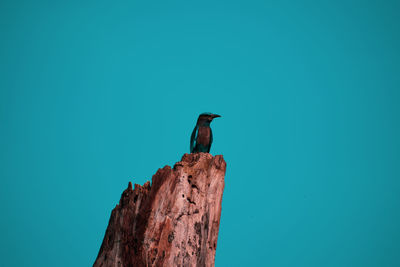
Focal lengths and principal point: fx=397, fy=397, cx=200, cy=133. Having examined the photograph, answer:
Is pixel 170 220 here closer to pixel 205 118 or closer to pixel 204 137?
pixel 204 137

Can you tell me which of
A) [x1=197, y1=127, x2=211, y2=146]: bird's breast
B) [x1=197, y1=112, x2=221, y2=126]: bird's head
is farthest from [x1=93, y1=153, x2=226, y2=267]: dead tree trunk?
[x1=197, y1=112, x2=221, y2=126]: bird's head

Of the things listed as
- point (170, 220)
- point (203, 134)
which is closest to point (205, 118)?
point (203, 134)

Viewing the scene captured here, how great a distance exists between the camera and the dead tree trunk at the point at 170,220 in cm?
548

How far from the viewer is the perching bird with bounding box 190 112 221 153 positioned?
7.43 metres

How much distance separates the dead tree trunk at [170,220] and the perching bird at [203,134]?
1202 millimetres

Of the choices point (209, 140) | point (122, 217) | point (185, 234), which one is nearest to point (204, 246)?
point (185, 234)

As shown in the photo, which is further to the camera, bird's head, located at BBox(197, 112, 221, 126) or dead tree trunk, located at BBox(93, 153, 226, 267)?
bird's head, located at BBox(197, 112, 221, 126)

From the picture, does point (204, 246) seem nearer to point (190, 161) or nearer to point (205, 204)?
point (205, 204)

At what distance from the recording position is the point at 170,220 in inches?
221

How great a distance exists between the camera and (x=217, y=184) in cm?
614

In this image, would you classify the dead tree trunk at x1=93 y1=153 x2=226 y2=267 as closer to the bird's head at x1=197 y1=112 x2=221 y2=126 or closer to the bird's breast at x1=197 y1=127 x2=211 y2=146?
the bird's breast at x1=197 y1=127 x2=211 y2=146

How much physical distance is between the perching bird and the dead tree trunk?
120 centimetres

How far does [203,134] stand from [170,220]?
7.33ft

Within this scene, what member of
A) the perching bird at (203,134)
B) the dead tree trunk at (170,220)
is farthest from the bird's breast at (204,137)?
the dead tree trunk at (170,220)
